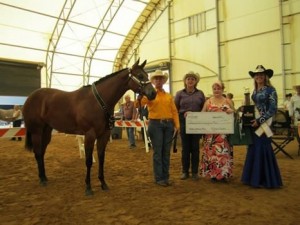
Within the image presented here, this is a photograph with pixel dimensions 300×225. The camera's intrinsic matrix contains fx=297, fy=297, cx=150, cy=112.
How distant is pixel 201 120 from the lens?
4281 mm

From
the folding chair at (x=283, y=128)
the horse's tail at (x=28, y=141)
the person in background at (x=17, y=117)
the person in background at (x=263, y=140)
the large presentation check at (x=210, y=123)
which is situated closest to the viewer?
the person in background at (x=263, y=140)

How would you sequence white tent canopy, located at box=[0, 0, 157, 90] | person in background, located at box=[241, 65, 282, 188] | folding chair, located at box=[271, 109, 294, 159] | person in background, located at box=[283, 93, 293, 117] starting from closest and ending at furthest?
person in background, located at box=[241, 65, 282, 188]
folding chair, located at box=[271, 109, 294, 159]
person in background, located at box=[283, 93, 293, 117]
white tent canopy, located at box=[0, 0, 157, 90]

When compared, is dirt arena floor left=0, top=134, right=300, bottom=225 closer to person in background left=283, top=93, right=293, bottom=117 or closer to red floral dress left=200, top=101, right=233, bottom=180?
red floral dress left=200, top=101, right=233, bottom=180

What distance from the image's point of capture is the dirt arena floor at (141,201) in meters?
2.94

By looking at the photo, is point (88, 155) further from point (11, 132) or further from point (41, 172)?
point (11, 132)

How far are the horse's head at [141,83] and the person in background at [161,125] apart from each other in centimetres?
21

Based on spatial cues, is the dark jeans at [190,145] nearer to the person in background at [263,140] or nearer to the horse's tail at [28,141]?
the person in background at [263,140]

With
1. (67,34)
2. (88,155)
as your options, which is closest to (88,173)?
(88,155)

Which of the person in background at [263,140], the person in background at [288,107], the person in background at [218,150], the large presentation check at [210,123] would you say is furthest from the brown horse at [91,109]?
the person in background at [288,107]

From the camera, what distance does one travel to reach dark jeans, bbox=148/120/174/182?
4.18 m

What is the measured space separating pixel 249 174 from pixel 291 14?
10619 millimetres

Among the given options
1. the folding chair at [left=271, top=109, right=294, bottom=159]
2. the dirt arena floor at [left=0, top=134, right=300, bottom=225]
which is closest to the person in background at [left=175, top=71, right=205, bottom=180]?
the dirt arena floor at [left=0, top=134, right=300, bottom=225]

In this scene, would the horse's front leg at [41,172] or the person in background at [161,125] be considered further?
the horse's front leg at [41,172]

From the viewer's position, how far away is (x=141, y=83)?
395 centimetres
